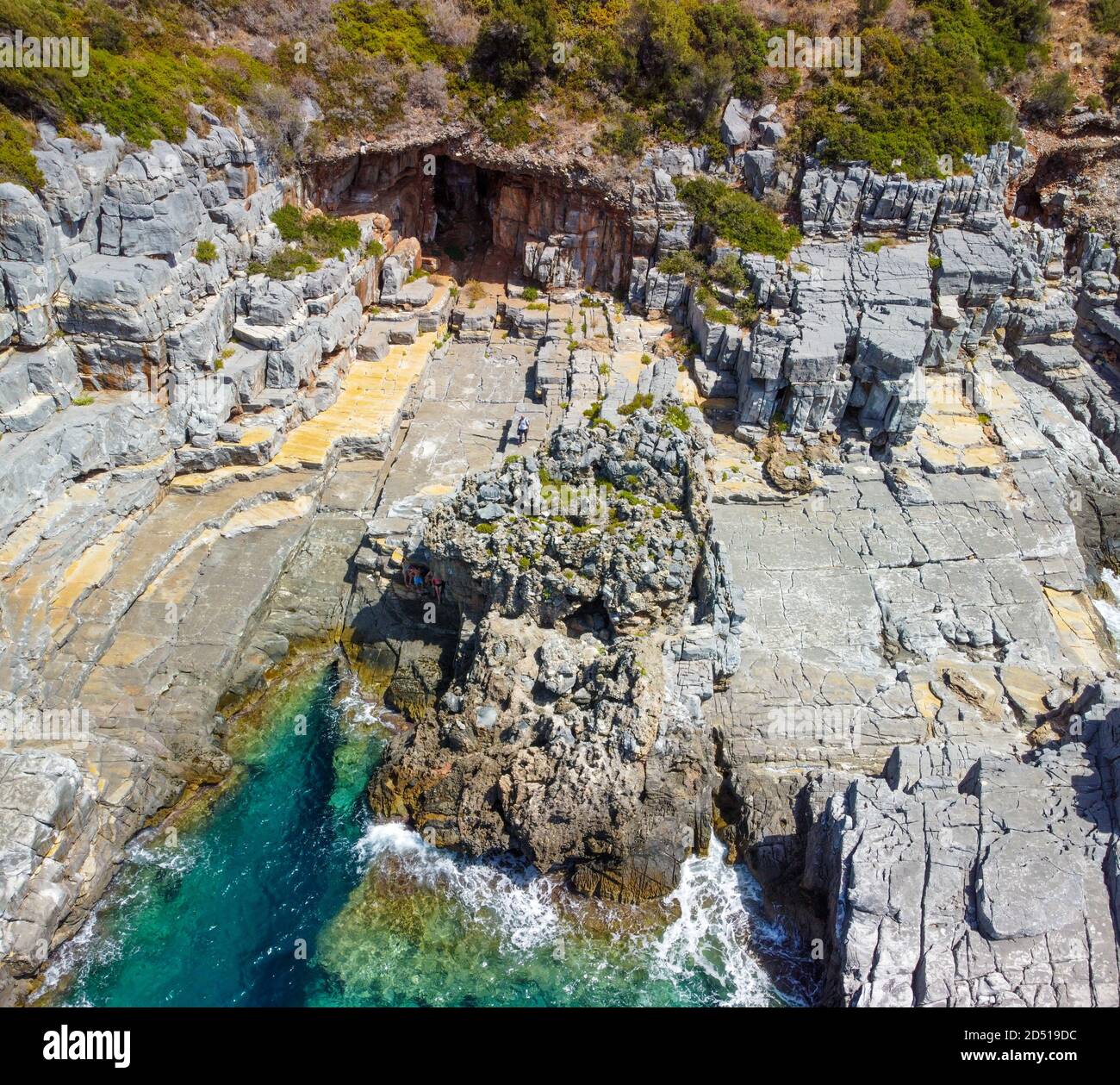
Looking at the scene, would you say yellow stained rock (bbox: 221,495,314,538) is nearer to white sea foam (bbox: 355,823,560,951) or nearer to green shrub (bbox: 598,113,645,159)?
white sea foam (bbox: 355,823,560,951)

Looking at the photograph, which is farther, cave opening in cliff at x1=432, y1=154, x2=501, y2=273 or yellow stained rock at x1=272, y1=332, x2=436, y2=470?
cave opening in cliff at x1=432, y1=154, x2=501, y2=273

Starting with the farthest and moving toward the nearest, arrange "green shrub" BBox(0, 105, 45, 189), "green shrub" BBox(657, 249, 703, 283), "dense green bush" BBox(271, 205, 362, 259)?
"green shrub" BBox(657, 249, 703, 283) → "dense green bush" BBox(271, 205, 362, 259) → "green shrub" BBox(0, 105, 45, 189)

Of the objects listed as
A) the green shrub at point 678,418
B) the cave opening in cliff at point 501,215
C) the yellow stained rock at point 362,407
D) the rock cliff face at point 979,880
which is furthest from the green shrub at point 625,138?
the rock cliff face at point 979,880

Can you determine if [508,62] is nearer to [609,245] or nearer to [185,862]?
[609,245]

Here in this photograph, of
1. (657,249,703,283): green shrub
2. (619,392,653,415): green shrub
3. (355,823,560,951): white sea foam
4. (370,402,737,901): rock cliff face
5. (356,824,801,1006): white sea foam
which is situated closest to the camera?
(356,824,801,1006): white sea foam

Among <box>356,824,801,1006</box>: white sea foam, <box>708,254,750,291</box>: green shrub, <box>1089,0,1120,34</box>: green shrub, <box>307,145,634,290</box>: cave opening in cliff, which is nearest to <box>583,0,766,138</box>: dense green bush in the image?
<box>307,145,634,290</box>: cave opening in cliff

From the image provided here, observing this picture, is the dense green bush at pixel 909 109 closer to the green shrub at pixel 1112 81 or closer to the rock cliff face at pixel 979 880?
the green shrub at pixel 1112 81

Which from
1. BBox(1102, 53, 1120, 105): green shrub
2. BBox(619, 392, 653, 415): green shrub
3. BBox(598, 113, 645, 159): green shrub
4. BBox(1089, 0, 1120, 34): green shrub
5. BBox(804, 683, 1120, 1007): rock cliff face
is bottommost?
BBox(804, 683, 1120, 1007): rock cliff face
